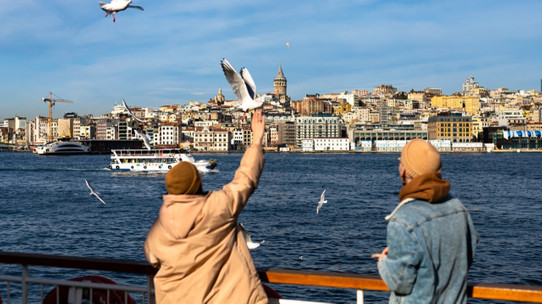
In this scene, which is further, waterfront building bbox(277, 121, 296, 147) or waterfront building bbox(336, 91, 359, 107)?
waterfront building bbox(336, 91, 359, 107)

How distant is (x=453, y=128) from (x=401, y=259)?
353 feet

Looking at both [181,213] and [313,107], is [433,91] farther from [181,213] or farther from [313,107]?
[181,213]

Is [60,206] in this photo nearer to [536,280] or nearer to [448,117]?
[536,280]

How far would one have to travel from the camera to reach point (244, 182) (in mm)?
1829

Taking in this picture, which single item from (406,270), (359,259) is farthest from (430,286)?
(359,259)

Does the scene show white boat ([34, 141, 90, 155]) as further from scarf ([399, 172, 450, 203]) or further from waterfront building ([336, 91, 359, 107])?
scarf ([399, 172, 450, 203])

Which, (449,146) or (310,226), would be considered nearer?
(310,226)

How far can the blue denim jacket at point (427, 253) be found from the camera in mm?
1612

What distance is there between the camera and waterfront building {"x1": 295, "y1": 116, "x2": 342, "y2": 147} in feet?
361

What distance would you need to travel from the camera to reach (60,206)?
20953 mm

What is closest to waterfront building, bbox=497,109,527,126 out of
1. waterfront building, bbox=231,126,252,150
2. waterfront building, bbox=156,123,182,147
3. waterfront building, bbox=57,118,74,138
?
waterfront building, bbox=231,126,252,150

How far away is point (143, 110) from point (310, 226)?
14612cm

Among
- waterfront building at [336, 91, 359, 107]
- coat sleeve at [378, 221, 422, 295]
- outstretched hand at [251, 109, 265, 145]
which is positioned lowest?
coat sleeve at [378, 221, 422, 295]

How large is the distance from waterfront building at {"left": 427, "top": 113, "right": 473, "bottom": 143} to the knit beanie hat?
106 m
